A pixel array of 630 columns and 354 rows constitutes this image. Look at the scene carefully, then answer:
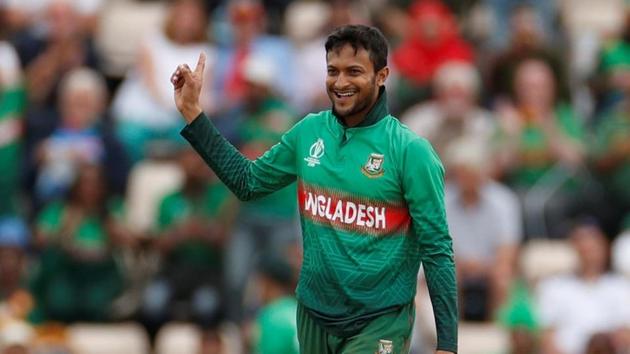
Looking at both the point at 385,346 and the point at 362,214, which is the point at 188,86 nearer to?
the point at 362,214

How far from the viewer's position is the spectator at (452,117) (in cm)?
1305

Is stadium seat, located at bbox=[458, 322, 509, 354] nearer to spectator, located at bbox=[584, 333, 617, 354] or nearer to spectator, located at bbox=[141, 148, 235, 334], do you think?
spectator, located at bbox=[584, 333, 617, 354]

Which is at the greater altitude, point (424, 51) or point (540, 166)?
point (424, 51)

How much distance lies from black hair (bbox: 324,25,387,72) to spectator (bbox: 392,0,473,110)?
7.65 m

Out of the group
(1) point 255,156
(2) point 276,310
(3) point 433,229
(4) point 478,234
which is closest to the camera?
(3) point 433,229

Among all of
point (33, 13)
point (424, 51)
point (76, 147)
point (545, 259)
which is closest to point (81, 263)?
point (76, 147)

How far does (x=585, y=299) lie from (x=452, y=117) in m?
1.97

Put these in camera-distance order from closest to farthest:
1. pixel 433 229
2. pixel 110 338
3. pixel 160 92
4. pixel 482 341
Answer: pixel 433 229 → pixel 482 341 → pixel 110 338 → pixel 160 92

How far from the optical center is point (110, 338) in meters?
12.0

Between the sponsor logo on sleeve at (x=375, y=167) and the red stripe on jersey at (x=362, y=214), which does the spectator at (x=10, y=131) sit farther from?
the sponsor logo on sleeve at (x=375, y=167)

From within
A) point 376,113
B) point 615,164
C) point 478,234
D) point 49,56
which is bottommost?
point 376,113

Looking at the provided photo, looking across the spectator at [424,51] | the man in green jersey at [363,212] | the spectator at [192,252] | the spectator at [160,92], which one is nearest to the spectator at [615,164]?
the spectator at [424,51]

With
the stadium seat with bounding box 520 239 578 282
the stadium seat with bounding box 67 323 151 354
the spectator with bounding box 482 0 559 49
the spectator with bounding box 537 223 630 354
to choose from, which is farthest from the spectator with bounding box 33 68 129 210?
the spectator with bounding box 482 0 559 49

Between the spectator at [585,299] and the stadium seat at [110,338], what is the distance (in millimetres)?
3103
